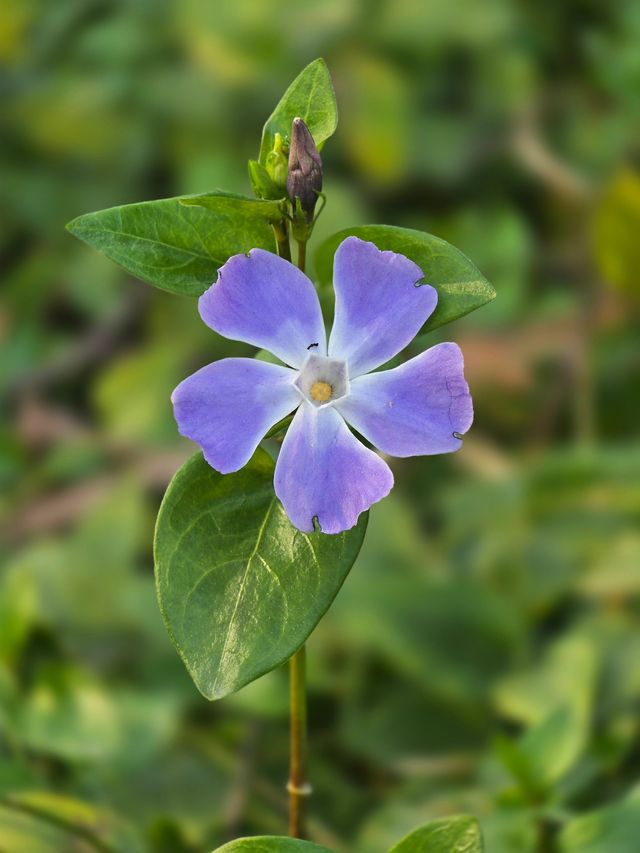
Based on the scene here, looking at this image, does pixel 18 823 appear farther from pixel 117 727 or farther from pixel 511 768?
pixel 511 768

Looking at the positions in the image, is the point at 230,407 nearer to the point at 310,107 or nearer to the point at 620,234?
the point at 310,107

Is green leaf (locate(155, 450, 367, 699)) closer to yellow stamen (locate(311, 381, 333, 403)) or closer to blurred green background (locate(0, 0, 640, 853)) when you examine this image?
yellow stamen (locate(311, 381, 333, 403))

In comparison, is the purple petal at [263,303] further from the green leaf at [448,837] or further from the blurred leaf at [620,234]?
the blurred leaf at [620,234]

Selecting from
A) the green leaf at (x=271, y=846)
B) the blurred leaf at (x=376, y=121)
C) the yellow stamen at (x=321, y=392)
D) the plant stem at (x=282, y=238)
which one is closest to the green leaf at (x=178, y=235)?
the plant stem at (x=282, y=238)

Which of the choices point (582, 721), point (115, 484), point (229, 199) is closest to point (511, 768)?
point (582, 721)

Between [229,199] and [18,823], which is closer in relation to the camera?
[229,199]

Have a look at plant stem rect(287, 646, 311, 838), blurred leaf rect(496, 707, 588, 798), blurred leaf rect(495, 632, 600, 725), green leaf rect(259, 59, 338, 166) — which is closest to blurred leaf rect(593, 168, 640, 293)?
blurred leaf rect(495, 632, 600, 725)

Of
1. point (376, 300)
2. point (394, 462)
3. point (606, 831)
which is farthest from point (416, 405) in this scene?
point (394, 462)
